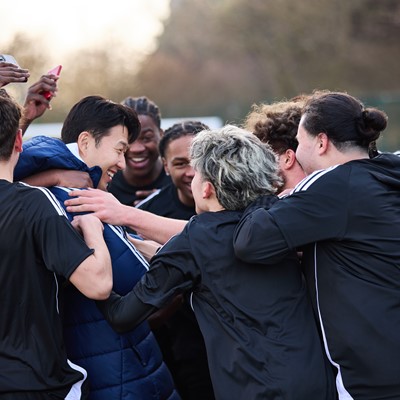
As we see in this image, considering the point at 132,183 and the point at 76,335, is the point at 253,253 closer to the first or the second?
the point at 76,335

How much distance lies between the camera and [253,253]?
9.40 ft

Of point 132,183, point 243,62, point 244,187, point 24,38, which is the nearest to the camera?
point 244,187

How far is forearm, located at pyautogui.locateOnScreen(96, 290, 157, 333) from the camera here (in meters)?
2.98

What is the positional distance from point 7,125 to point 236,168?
94cm

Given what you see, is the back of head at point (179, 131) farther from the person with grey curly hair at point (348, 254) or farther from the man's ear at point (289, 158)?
the person with grey curly hair at point (348, 254)

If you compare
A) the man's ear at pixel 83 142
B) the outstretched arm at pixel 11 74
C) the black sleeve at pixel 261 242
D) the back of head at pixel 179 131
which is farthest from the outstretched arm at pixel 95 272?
the back of head at pixel 179 131

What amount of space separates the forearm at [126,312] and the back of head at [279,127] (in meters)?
1.28

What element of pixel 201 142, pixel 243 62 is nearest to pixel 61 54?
pixel 243 62

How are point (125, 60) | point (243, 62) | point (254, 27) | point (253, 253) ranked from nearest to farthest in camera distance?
1. point (253, 253)
2. point (125, 60)
3. point (254, 27)
4. point (243, 62)

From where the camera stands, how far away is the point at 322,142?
323 centimetres

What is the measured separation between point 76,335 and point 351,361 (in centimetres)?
116

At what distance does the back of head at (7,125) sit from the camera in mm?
2959

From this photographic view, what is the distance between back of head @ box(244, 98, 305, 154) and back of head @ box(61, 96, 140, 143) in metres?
0.70

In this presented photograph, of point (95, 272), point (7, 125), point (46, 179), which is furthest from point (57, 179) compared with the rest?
point (95, 272)
